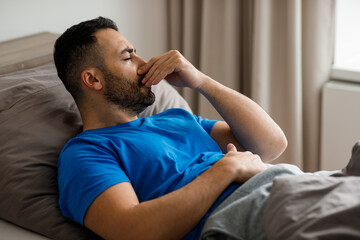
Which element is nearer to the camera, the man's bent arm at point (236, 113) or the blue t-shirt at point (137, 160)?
the blue t-shirt at point (137, 160)

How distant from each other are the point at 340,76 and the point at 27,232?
1.69 m

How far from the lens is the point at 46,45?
196cm

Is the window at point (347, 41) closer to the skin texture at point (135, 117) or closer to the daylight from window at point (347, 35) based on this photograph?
the daylight from window at point (347, 35)

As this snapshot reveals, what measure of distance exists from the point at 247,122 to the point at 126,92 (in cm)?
44

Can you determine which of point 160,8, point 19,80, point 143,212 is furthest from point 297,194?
point 160,8

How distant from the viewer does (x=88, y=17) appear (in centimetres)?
235

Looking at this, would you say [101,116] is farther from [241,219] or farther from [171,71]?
[241,219]

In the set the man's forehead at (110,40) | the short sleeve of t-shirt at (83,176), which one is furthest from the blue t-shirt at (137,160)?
the man's forehead at (110,40)

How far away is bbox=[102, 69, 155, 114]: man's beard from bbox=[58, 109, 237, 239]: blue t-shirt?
7cm

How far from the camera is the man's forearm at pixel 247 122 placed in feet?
5.61

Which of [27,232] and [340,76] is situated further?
[340,76]

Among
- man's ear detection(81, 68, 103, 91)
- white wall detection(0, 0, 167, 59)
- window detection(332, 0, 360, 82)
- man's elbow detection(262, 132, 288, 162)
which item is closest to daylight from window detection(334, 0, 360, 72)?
window detection(332, 0, 360, 82)

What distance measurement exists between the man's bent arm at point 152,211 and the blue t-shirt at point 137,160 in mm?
36

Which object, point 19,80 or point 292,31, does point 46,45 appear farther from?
point 292,31
